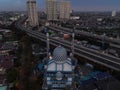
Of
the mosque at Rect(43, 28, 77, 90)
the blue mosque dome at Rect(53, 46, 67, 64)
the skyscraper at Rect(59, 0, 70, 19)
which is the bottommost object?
the mosque at Rect(43, 28, 77, 90)

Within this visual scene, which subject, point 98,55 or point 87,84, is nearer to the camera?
point 87,84

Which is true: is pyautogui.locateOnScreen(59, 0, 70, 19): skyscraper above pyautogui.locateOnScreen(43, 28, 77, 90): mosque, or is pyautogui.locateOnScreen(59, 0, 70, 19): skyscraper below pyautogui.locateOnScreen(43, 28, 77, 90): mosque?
above

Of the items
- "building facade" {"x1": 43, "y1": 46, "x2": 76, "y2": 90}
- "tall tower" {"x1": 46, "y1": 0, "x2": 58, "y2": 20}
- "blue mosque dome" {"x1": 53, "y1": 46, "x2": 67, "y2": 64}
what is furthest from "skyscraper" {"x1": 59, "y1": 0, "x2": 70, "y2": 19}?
"building facade" {"x1": 43, "y1": 46, "x2": 76, "y2": 90}

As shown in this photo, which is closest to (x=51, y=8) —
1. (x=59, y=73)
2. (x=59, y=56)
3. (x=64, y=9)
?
(x=64, y=9)

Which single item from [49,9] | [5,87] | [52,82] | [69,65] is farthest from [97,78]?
[49,9]

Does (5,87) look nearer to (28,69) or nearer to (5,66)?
(28,69)

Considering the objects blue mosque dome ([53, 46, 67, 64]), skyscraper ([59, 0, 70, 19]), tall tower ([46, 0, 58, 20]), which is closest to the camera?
blue mosque dome ([53, 46, 67, 64])

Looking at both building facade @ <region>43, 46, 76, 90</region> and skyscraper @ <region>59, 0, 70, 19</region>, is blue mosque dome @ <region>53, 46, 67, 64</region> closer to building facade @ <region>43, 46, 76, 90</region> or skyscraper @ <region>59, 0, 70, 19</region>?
building facade @ <region>43, 46, 76, 90</region>

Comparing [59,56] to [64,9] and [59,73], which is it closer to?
[59,73]
